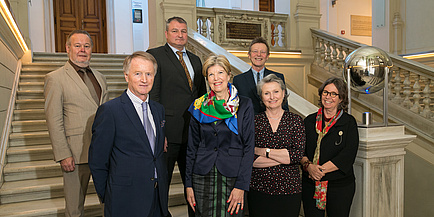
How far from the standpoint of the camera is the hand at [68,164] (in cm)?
237

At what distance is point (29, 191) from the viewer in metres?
3.32

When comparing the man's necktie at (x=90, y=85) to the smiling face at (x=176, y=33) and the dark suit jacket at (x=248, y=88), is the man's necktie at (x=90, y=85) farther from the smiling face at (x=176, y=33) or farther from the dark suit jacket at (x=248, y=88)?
the dark suit jacket at (x=248, y=88)

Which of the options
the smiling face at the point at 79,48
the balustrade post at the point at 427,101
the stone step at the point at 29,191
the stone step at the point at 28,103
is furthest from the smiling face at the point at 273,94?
the balustrade post at the point at 427,101

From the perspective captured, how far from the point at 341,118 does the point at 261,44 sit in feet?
3.00

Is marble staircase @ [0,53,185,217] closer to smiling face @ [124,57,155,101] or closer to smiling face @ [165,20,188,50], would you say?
smiling face @ [165,20,188,50]

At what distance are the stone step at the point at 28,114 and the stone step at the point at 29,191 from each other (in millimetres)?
1236

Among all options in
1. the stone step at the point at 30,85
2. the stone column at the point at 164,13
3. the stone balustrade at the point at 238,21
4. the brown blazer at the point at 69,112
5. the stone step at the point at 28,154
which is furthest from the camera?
the stone balustrade at the point at 238,21

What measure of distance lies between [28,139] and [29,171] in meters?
0.62

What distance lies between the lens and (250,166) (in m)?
2.12

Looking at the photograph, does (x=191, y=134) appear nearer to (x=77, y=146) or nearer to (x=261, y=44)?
(x=77, y=146)

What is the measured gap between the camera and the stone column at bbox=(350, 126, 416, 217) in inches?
98.8

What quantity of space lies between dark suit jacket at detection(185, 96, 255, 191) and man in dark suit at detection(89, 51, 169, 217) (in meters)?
0.32

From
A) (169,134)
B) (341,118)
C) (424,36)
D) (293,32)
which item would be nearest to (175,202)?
(169,134)

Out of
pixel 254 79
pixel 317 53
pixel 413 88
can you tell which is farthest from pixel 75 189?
pixel 317 53
